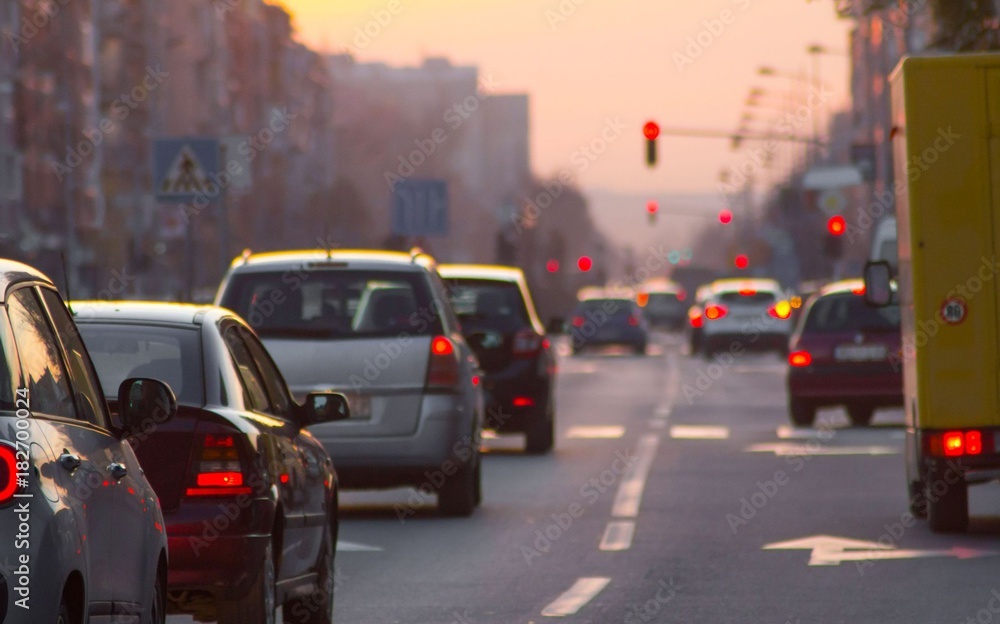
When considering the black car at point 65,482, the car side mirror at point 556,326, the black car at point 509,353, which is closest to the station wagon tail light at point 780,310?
the car side mirror at point 556,326

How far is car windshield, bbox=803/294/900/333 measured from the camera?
2725cm

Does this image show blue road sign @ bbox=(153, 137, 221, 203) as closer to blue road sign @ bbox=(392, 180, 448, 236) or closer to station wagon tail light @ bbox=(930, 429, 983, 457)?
station wagon tail light @ bbox=(930, 429, 983, 457)

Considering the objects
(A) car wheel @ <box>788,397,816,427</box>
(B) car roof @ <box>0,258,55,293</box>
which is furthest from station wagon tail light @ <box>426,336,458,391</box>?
(A) car wheel @ <box>788,397,816,427</box>

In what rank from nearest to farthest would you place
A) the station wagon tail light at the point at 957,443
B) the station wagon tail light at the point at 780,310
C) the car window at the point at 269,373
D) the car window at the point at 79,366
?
1. the car window at the point at 79,366
2. the car window at the point at 269,373
3. the station wagon tail light at the point at 957,443
4. the station wagon tail light at the point at 780,310

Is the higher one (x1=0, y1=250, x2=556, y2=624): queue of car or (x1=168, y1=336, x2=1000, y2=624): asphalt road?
(x1=0, y1=250, x2=556, y2=624): queue of car

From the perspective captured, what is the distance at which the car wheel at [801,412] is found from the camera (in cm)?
2786

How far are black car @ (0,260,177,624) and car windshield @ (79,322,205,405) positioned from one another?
5.91 feet

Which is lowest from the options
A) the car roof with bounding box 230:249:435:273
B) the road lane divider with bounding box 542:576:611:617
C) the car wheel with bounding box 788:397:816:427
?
the car wheel with bounding box 788:397:816:427

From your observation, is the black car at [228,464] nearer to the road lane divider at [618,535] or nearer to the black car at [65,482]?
the black car at [65,482]

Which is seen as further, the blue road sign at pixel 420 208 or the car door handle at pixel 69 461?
the blue road sign at pixel 420 208

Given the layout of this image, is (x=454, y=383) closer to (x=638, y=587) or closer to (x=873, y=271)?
(x=873, y=271)

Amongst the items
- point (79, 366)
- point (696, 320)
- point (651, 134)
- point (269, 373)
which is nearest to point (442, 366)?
point (269, 373)

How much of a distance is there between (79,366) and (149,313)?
284 centimetres

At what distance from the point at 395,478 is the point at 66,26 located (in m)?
62.2
